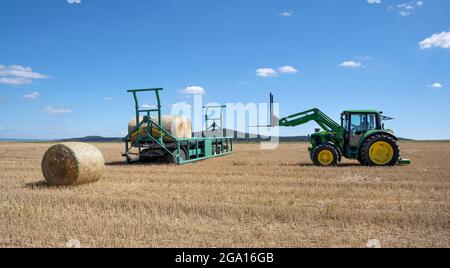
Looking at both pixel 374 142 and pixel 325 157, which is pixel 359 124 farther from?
pixel 325 157

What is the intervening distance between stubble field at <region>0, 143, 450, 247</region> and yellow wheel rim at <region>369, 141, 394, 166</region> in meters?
3.10

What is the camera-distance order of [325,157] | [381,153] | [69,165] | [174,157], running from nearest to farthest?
[69,165]
[381,153]
[325,157]
[174,157]

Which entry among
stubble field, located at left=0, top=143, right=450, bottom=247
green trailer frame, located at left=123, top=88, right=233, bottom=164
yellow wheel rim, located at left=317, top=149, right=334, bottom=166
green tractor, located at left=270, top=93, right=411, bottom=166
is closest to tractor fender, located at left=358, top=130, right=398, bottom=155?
green tractor, located at left=270, top=93, right=411, bottom=166

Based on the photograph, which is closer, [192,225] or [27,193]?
[192,225]

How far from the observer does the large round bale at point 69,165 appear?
33.3ft

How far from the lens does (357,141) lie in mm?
14578

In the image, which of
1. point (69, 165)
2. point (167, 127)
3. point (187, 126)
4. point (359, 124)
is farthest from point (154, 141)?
point (359, 124)

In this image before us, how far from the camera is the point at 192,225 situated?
6.12 metres

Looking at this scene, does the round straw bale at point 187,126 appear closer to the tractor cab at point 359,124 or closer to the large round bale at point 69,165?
the tractor cab at point 359,124

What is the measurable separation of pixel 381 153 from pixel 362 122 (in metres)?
1.31

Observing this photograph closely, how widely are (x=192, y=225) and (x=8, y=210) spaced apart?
352cm

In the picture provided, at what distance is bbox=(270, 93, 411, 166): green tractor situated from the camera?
14.1 m

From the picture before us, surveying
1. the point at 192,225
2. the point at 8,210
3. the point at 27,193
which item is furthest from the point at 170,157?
the point at 192,225
